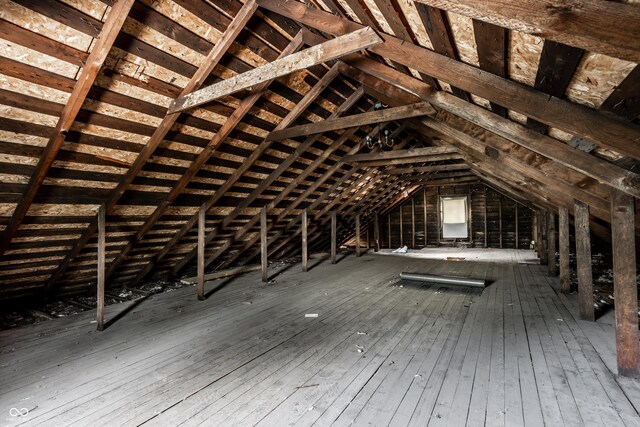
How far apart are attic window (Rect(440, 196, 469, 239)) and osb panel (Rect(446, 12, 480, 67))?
11933 millimetres

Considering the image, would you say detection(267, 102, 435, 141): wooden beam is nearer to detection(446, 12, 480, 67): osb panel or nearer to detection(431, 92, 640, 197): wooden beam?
detection(431, 92, 640, 197): wooden beam

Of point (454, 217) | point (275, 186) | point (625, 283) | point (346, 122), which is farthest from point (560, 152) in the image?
point (454, 217)

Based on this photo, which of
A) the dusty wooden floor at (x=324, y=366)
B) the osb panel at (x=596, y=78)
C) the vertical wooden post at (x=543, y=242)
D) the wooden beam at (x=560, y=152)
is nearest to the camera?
the osb panel at (x=596, y=78)

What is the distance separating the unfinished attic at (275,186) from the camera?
171cm

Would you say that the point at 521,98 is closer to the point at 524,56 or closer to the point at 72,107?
the point at 524,56

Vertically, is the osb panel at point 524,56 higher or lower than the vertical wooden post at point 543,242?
higher

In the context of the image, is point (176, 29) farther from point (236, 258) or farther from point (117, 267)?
point (236, 258)

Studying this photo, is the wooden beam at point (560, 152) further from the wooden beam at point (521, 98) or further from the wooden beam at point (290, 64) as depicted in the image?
the wooden beam at point (290, 64)

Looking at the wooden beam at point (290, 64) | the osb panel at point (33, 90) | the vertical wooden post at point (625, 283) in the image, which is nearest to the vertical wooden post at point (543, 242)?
the vertical wooden post at point (625, 283)

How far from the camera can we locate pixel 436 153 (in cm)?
562

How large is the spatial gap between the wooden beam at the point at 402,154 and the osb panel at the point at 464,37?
3683 millimetres

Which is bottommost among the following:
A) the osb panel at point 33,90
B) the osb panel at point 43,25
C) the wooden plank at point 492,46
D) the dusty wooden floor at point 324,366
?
the dusty wooden floor at point 324,366

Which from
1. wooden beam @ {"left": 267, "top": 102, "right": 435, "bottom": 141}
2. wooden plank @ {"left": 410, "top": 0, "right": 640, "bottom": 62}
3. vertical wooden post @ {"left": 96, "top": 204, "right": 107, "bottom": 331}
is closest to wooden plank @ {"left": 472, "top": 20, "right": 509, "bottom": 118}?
wooden plank @ {"left": 410, "top": 0, "right": 640, "bottom": 62}

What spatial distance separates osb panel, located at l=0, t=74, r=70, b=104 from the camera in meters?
2.38
